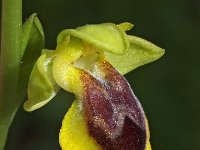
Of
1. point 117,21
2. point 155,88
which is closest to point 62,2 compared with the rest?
point 117,21

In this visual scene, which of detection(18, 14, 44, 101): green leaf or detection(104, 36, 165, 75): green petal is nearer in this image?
detection(18, 14, 44, 101): green leaf

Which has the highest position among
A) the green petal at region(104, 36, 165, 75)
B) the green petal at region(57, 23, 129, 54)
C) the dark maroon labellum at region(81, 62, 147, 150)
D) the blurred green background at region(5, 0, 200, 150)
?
the green petal at region(57, 23, 129, 54)

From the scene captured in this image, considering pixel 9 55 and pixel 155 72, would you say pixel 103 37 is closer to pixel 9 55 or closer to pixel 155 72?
pixel 9 55

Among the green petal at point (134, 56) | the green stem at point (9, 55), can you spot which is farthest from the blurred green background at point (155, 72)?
the green stem at point (9, 55)

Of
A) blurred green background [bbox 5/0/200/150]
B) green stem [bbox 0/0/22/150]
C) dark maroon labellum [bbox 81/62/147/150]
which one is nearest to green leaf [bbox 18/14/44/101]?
green stem [bbox 0/0/22/150]

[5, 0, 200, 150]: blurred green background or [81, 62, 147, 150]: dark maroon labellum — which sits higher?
[81, 62, 147, 150]: dark maroon labellum

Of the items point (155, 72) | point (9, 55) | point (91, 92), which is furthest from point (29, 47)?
point (155, 72)

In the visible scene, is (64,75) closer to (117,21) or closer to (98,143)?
(98,143)

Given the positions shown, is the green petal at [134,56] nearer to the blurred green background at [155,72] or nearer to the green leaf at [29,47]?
the green leaf at [29,47]

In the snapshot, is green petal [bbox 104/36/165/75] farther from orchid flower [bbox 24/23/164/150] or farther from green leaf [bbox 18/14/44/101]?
green leaf [bbox 18/14/44/101]
